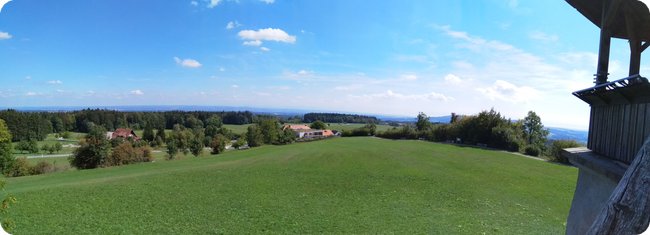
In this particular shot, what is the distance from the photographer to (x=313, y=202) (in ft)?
51.7

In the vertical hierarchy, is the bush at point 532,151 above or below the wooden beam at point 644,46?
below

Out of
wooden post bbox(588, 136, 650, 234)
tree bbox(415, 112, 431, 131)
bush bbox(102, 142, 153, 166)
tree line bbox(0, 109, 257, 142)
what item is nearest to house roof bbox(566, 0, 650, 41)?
wooden post bbox(588, 136, 650, 234)

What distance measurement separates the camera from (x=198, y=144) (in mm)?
60188

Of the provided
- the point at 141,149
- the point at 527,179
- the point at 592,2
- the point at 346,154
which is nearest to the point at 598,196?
the point at 592,2

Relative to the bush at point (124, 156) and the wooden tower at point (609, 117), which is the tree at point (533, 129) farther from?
the bush at point (124, 156)

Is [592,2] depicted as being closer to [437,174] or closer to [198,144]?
[437,174]

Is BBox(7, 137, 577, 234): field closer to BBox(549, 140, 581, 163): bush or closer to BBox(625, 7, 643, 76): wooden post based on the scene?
BBox(549, 140, 581, 163): bush

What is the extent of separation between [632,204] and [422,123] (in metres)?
64.9

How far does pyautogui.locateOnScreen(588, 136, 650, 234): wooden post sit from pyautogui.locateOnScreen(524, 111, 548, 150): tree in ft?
169

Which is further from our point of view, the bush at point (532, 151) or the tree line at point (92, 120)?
the tree line at point (92, 120)

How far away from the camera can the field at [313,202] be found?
1157 centimetres

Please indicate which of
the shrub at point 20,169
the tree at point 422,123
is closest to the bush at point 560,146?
the tree at point 422,123

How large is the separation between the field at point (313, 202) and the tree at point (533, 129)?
2108 centimetres

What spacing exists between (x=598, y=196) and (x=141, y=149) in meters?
49.0
